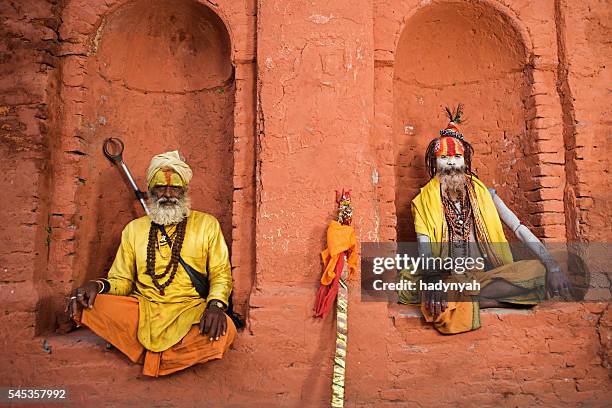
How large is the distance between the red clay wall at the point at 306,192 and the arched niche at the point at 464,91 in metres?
0.07

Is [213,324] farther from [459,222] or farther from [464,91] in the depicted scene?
[464,91]

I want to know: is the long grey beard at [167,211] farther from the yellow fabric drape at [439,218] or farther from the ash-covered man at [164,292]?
the yellow fabric drape at [439,218]

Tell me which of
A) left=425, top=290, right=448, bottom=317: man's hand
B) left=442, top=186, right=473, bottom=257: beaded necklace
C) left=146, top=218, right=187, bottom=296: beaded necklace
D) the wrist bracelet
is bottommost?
left=425, top=290, right=448, bottom=317: man's hand

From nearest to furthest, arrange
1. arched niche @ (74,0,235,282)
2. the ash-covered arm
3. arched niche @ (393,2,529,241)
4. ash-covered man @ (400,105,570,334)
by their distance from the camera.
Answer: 1. ash-covered man @ (400,105,570,334)
2. the ash-covered arm
3. arched niche @ (74,0,235,282)
4. arched niche @ (393,2,529,241)

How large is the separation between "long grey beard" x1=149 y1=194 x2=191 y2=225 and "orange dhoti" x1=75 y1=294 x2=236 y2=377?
2.23ft

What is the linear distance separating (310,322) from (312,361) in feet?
0.88

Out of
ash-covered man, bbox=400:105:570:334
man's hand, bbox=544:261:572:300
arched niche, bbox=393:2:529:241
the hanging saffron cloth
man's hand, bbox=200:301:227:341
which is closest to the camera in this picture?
man's hand, bbox=200:301:227:341

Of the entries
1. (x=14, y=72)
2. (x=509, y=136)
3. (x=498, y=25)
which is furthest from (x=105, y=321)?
(x=498, y=25)

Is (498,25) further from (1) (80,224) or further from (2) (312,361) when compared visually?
(1) (80,224)

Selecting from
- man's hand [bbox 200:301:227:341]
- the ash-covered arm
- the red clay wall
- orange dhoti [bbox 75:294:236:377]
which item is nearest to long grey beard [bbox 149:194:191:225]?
the red clay wall

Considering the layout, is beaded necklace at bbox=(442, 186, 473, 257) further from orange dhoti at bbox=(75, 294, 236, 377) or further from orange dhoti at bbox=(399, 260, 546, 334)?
orange dhoti at bbox=(75, 294, 236, 377)

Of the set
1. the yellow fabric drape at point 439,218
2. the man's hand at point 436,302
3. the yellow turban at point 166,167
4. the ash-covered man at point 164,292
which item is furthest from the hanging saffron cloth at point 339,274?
the yellow turban at point 166,167

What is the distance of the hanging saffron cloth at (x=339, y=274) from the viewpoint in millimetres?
3014

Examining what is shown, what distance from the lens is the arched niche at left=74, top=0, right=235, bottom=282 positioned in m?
4.07
